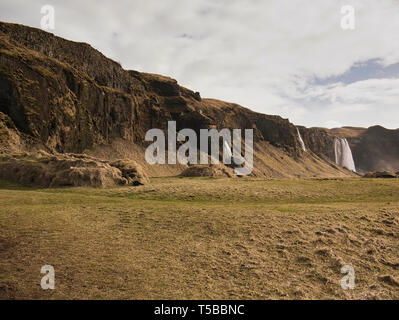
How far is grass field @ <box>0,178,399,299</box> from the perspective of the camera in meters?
12.8

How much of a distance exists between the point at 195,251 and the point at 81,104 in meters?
88.4

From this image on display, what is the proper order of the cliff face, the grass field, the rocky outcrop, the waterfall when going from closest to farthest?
the grass field → the rocky outcrop → the cliff face → the waterfall

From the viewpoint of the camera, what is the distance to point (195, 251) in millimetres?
16797

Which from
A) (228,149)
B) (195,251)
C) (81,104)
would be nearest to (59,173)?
(195,251)

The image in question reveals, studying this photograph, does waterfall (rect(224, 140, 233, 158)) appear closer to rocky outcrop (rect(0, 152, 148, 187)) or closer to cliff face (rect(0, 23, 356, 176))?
cliff face (rect(0, 23, 356, 176))

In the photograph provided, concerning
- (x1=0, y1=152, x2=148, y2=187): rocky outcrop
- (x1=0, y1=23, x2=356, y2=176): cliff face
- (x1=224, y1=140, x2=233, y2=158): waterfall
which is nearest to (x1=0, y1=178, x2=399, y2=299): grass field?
(x1=0, y1=152, x2=148, y2=187): rocky outcrop

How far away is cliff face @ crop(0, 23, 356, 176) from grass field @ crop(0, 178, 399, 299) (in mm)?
48858

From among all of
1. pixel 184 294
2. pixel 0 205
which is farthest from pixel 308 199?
pixel 0 205

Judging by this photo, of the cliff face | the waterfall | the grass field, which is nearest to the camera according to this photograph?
the grass field

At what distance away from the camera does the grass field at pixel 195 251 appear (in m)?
12.8

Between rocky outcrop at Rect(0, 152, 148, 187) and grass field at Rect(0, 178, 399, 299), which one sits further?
rocky outcrop at Rect(0, 152, 148, 187)

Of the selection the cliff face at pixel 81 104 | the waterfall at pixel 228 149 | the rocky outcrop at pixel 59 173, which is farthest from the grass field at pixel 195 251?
the waterfall at pixel 228 149

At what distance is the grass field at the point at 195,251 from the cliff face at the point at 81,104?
1924 inches

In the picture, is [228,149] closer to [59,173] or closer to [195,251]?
[59,173]
